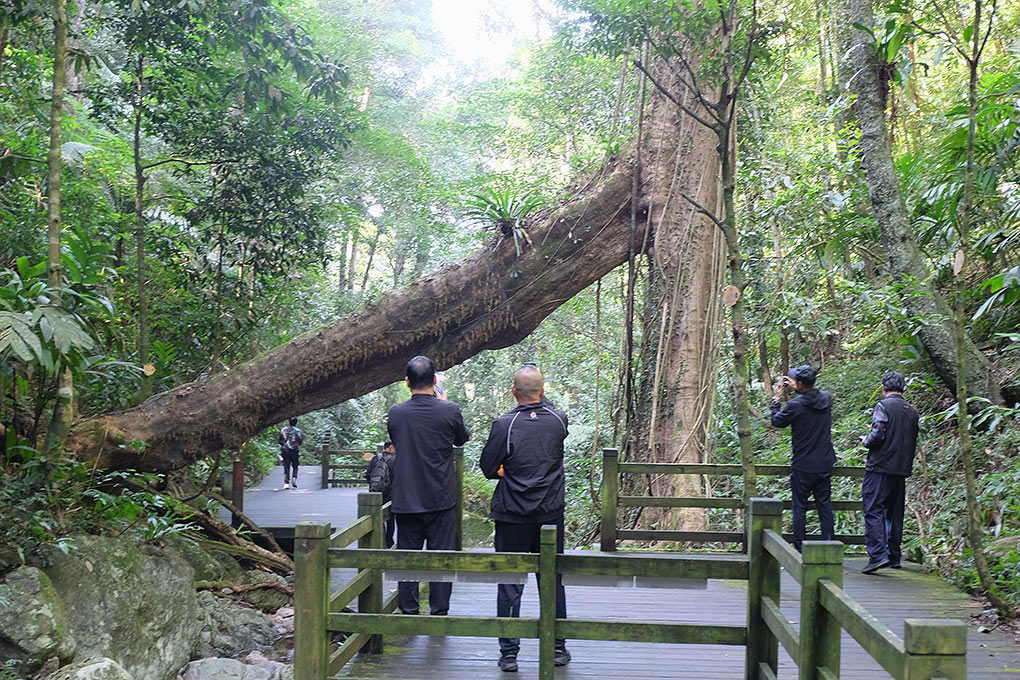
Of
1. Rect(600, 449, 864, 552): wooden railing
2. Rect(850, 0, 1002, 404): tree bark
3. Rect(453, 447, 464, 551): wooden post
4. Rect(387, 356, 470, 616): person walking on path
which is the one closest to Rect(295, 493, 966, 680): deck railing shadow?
Rect(387, 356, 470, 616): person walking on path

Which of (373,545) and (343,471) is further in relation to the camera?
(343,471)

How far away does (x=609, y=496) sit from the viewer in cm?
702

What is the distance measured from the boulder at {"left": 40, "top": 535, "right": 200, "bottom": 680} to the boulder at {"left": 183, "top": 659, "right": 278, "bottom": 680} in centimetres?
17

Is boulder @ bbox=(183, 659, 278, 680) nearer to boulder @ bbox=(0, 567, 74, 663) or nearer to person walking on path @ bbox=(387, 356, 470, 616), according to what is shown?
boulder @ bbox=(0, 567, 74, 663)

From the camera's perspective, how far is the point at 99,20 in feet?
29.8

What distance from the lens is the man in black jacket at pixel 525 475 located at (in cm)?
442

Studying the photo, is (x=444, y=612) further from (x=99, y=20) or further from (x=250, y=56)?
(x=99, y=20)

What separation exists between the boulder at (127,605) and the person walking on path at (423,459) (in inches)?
128

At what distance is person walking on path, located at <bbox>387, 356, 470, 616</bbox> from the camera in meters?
4.75

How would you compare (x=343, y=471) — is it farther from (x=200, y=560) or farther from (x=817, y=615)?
(x=817, y=615)

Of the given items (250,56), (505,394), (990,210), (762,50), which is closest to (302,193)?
(250,56)

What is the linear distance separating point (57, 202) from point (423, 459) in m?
3.72

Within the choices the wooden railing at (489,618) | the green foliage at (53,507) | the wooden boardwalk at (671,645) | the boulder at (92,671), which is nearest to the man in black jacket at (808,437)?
the wooden boardwalk at (671,645)

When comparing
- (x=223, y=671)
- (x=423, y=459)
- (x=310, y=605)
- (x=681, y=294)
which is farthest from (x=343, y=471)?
(x=310, y=605)
